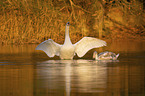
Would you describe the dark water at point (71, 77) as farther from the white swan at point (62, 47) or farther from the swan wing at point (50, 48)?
the swan wing at point (50, 48)

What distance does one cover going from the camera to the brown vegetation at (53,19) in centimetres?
2850

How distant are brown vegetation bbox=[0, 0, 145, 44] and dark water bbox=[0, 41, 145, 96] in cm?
1105

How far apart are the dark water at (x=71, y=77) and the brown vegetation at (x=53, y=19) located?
11.0 metres

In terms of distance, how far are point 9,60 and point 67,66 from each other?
295 centimetres


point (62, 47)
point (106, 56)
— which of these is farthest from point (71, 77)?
point (106, 56)

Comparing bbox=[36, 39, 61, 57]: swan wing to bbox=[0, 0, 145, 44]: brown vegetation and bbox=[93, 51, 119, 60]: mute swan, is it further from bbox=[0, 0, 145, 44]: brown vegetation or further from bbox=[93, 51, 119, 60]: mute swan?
bbox=[0, 0, 145, 44]: brown vegetation

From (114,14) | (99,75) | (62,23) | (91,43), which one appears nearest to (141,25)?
(114,14)

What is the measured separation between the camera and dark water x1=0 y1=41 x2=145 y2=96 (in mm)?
9938

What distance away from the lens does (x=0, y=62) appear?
54.5 feet

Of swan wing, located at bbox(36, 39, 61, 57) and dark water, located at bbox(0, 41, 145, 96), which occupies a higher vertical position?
swan wing, located at bbox(36, 39, 61, 57)

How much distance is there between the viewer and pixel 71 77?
1234cm

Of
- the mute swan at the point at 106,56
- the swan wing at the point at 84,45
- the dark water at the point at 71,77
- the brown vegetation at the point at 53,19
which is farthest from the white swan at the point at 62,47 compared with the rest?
the brown vegetation at the point at 53,19

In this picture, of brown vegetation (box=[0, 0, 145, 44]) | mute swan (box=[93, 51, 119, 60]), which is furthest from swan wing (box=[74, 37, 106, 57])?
brown vegetation (box=[0, 0, 145, 44])

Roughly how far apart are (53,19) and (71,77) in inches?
696
